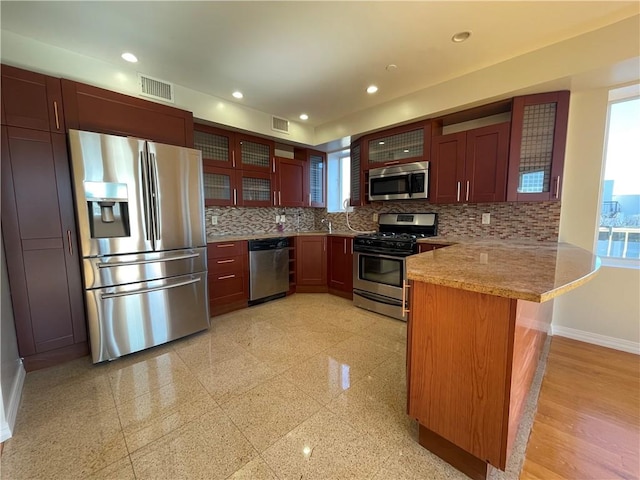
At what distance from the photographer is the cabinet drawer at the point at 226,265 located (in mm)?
3102

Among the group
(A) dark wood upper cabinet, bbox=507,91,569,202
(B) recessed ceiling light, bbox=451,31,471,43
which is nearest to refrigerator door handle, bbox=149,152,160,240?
(B) recessed ceiling light, bbox=451,31,471,43

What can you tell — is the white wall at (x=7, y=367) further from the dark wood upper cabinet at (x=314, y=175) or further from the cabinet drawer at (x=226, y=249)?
the dark wood upper cabinet at (x=314, y=175)

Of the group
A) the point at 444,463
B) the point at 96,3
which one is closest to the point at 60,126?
the point at 96,3

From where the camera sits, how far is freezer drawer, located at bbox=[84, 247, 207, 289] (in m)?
2.10

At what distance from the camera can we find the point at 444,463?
1.30 metres

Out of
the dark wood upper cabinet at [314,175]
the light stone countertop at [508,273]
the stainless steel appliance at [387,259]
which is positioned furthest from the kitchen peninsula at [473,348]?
the dark wood upper cabinet at [314,175]

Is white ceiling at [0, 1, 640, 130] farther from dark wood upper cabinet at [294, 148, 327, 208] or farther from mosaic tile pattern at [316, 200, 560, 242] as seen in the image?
dark wood upper cabinet at [294, 148, 327, 208]

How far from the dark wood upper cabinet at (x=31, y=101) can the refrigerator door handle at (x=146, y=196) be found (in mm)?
594

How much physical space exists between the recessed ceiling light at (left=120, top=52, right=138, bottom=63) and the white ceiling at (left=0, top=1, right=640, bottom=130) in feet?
0.14

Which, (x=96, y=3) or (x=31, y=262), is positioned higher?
(x=96, y=3)

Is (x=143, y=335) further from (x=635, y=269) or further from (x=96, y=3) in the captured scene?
(x=635, y=269)

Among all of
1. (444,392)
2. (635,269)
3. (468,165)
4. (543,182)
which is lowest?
(444,392)

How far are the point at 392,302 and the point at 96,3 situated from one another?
11.7 ft

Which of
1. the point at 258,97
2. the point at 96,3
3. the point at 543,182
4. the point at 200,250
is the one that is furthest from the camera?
the point at 258,97
